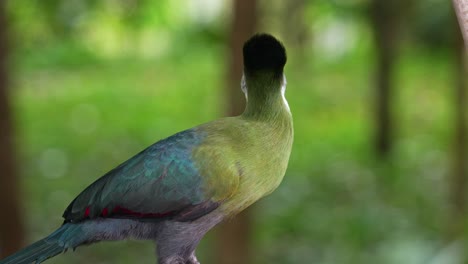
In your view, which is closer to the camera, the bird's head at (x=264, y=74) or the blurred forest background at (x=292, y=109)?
the bird's head at (x=264, y=74)

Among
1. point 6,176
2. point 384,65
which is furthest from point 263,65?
point 384,65

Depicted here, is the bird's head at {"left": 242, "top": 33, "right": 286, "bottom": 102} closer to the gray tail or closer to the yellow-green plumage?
the yellow-green plumage

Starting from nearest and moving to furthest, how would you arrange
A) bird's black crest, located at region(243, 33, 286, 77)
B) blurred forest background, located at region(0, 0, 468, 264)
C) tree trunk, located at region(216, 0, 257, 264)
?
bird's black crest, located at region(243, 33, 286, 77) → tree trunk, located at region(216, 0, 257, 264) → blurred forest background, located at region(0, 0, 468, 264)

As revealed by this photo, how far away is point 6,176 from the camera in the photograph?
16.7ft

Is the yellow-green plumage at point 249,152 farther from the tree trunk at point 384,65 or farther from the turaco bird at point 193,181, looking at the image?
the tree trunk at point 384,65

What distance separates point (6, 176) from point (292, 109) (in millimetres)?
5682

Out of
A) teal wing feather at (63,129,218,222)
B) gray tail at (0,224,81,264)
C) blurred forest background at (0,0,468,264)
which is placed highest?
teal wing feather at (63,129,218,222)

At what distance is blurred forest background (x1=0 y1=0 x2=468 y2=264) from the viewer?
550cm

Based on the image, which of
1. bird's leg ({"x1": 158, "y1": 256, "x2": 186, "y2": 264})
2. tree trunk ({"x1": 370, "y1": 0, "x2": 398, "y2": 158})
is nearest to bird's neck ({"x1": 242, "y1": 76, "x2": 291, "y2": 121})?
bird's leg ({"x1": 158, "y1": 256, "x2": 186, "y2": 264})

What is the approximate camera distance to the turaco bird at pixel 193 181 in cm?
93

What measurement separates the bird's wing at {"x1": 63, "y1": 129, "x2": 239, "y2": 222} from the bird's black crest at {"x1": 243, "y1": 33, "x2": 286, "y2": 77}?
142 mm

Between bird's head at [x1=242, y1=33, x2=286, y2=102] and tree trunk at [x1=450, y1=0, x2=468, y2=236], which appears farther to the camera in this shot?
tree trunk at [x1=450, y1=0, x2=468, y2=236]

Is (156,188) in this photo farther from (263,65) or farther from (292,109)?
(292,109)

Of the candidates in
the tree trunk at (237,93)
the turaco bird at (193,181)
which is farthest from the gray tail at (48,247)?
the tree trunk at (237,93)
